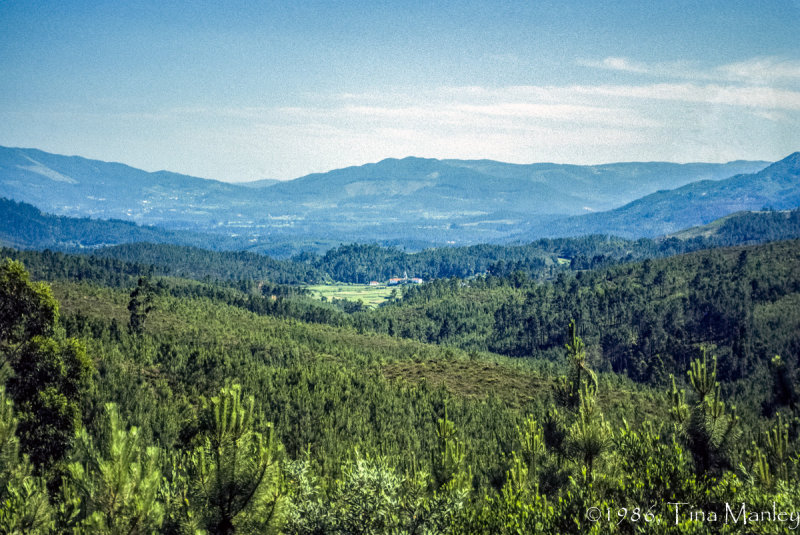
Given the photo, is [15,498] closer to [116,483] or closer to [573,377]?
[116,483]

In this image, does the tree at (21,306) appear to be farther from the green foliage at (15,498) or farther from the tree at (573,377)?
the tree at (573,377)

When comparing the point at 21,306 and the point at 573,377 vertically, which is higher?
the point at 21,306

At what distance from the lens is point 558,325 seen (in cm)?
13512

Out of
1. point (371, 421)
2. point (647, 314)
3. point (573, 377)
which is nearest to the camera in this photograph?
point (573, 377)

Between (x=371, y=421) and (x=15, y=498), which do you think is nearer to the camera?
(x=15, y=498)

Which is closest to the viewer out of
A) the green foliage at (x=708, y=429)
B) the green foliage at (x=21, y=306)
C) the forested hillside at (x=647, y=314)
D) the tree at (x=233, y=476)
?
the tree at (x=233, y=476)

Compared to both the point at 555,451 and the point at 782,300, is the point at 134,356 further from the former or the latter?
the point at 782,300

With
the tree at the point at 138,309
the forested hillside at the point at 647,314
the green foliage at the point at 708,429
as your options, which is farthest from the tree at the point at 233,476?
the forested hillside at the point at 647,314

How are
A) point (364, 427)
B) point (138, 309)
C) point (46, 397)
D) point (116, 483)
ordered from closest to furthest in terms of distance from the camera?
1. point (116, 483)
2. point (46, 397)
3. point (364, 427)
4. point (138, 309)

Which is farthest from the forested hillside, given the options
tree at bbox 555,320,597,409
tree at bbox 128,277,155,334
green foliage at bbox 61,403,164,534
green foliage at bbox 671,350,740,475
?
green foliage at bbox 61,403,164,534

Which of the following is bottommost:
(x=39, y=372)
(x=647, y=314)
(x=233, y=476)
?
(x=647, y=314)

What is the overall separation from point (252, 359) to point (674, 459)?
170 ft

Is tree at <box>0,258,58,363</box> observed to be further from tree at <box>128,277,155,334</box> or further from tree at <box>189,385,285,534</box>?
tree at <box>128,277,155,334</box>

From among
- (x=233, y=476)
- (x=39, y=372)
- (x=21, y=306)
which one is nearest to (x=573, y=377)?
(x=233, y=476)
